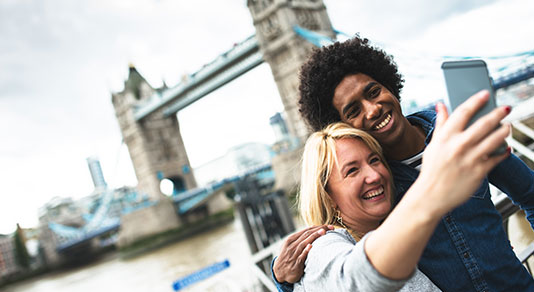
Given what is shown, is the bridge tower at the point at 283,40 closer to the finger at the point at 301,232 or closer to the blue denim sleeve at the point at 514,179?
the blue denim sleeve at the point at 514,179

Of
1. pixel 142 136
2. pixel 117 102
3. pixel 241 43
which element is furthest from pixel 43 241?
pixel 241 43

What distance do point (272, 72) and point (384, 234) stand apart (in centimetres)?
1908

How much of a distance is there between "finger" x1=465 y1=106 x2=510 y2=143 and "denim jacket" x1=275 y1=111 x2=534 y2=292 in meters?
0.43

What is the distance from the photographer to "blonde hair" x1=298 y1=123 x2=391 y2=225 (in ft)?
2.53

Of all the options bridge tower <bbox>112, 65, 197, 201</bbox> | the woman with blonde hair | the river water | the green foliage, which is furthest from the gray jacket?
the green foliage

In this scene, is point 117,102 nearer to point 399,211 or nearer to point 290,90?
point 290,90

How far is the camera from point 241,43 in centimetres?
2020

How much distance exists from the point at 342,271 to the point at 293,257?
18cm

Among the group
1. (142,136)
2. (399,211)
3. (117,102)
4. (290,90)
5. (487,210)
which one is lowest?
(487,210)

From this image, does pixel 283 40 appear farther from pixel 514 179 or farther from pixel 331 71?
pixel 514 179

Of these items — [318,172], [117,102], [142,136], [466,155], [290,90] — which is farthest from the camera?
[117,102]

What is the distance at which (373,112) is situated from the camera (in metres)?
0.85

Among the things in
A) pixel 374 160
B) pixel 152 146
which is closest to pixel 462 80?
pixel 374 160

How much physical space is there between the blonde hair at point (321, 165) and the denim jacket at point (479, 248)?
0.16 m
